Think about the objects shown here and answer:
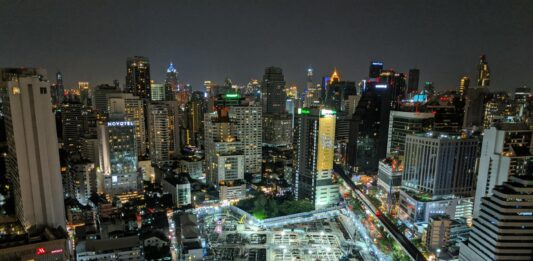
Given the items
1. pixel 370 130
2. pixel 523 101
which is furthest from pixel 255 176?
pixel 523 101

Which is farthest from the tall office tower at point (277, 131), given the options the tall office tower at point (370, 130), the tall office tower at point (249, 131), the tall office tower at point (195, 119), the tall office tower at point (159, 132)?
the tall office tower at point (159, 132)

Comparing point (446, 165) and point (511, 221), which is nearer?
point (511, 221)

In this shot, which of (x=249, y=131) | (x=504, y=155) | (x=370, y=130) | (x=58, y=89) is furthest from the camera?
(x=58, y=89)

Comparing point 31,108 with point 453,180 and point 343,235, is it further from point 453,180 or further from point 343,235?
point 453,180

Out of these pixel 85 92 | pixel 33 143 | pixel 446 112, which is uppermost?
pixel 85 92

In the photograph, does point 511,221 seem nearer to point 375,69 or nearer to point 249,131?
point 249,131
